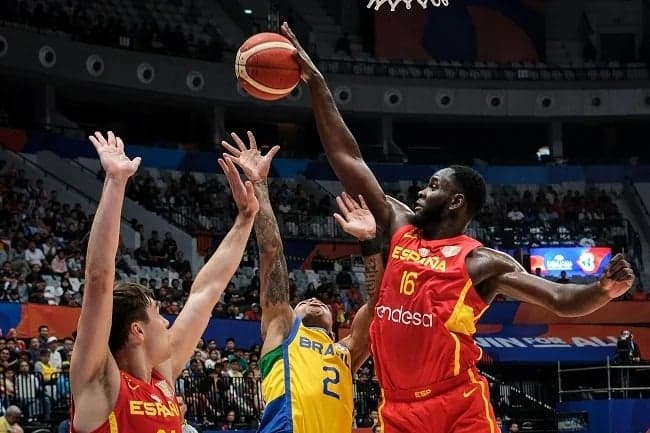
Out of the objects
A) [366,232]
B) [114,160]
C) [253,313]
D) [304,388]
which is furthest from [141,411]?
[253,313]

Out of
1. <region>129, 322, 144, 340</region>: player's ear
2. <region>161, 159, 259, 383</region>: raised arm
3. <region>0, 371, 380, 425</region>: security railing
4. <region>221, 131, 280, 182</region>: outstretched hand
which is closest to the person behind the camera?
<region>129, 322, 144, 340</region>: player's ear

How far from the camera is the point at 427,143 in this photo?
35.2 meters

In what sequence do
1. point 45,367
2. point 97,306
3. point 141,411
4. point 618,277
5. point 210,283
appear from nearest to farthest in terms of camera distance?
point 97,306, point 141,411, point 618,277, point 210,283, point 45,367

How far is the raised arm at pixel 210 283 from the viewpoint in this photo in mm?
4250

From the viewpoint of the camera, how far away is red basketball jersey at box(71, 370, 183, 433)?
349 centimetres

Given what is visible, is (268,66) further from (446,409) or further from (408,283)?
(446,409)

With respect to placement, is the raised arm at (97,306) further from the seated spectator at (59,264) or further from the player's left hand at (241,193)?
the seated spectator at (59,264)

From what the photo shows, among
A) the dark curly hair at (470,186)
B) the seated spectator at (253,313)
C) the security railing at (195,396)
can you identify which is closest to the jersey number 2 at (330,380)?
the dark curly hair at (470,186)

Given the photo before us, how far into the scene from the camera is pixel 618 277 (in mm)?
4078

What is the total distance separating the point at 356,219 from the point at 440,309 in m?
0.73

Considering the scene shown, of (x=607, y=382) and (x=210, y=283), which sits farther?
(x=607, y=382)

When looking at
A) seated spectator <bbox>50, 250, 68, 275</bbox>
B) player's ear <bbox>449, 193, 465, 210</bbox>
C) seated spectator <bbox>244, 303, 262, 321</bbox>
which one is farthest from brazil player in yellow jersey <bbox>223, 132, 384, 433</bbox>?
seated spectator <bbox>244, 303, 262, 321</bbox>

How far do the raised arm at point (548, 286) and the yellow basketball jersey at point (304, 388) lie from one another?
A: 1.31 metres

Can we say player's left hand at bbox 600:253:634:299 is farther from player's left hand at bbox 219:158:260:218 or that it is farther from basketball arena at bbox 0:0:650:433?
player's left hand at bbox 219:158:260:218
